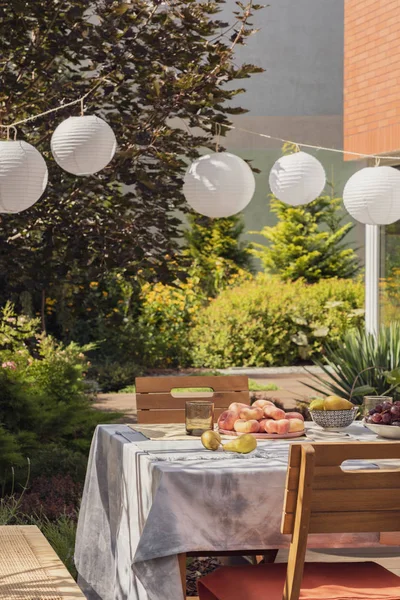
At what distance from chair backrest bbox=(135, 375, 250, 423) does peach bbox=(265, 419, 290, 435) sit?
1.01 meters

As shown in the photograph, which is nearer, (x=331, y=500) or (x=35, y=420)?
(x=331, y=500)

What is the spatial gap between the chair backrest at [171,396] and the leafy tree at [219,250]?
10.9 m

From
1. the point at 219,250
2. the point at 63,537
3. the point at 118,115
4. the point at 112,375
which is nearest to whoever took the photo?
the point at 63,537

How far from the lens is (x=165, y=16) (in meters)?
6.00

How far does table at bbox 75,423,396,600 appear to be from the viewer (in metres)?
3.13

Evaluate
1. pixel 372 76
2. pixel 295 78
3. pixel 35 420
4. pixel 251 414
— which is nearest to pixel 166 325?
pixel 372 76

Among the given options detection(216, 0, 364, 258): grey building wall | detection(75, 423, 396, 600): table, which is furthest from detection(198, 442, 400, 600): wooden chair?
detection(216, 0, 364, 258): grey building wall

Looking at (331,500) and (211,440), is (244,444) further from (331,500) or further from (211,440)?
(331,500)

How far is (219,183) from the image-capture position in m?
5.29

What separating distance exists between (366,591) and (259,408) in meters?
1.12

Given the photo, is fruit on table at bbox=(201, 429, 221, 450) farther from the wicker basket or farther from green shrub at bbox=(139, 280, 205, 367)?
green shrub at bbox=(139, 280, 205, 367)

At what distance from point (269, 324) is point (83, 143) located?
31.0 feet

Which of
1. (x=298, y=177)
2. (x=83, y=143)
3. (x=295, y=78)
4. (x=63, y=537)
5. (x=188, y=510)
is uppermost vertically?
(x=295, y=78)

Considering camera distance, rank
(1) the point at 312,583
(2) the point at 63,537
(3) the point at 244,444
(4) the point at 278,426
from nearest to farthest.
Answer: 1. (1) the point at 312,583
2. (3) the point at 244,444
3. (4) the point at 278,426
4. (2) the point at 63,537
